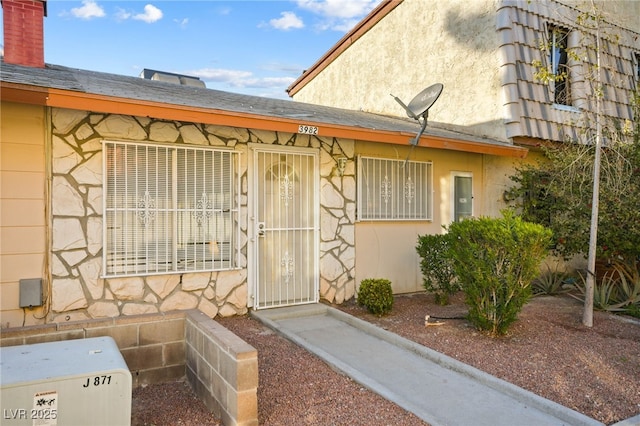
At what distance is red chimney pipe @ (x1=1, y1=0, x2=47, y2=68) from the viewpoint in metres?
5.79

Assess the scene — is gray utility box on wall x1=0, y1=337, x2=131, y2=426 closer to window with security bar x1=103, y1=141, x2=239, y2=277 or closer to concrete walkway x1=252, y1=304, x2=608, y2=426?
concrete walkway x1=252, y1=304, x2=608, y2=426

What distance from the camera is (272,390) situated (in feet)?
13.1

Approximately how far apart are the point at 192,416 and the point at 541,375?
3.31 meters

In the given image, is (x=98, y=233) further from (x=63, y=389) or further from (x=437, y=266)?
(x=437, y=266)

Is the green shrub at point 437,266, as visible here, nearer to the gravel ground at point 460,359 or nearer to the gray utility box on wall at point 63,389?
the gravel ground at point 460,359

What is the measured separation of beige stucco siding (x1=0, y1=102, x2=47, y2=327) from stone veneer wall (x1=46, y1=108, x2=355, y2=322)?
0.45ft

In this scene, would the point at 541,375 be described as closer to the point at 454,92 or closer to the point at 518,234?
the point at 518,234

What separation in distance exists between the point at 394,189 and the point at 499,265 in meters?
2.88

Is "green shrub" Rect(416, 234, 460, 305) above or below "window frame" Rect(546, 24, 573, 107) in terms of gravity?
below

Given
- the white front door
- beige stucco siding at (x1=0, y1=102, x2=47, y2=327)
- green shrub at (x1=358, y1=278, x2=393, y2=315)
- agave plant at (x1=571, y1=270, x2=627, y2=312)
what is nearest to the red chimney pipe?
beige stucco siding at (x1=0, y1=102, x2=47, y2=327)

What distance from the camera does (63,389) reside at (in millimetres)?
2670

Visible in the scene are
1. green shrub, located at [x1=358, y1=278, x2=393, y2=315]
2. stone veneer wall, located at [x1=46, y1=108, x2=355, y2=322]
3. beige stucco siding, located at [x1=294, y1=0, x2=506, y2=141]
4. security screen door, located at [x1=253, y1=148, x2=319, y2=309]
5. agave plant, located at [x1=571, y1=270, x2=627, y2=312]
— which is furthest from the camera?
beige stucco siding, located at [x1=294, y1=0, x2=506, y2=141]

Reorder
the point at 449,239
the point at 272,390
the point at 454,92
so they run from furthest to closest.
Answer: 1. the point at 454,92
2. the point at 449,239
3. the point at 272,390

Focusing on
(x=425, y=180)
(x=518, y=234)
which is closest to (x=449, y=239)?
(x=518, y=234)
